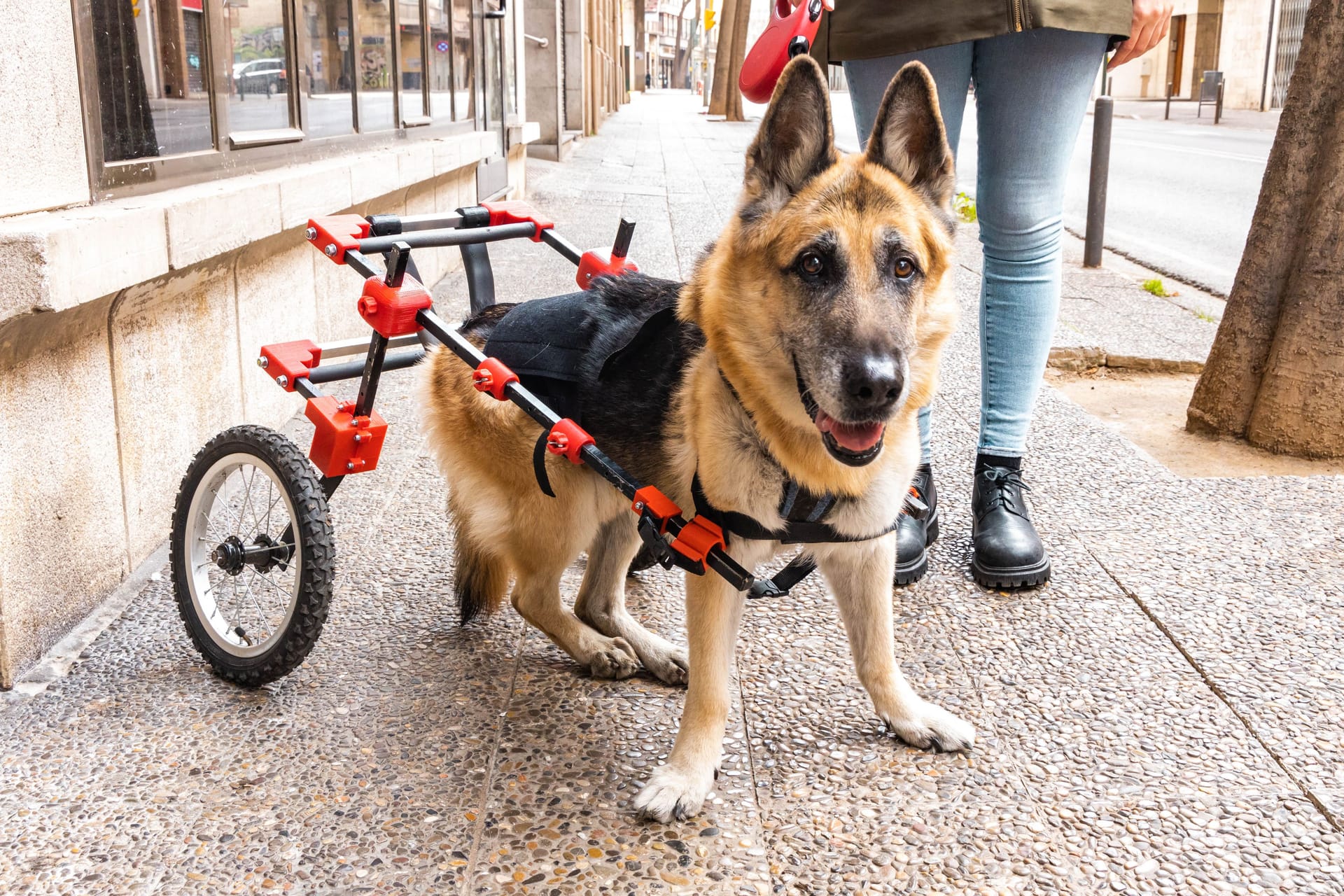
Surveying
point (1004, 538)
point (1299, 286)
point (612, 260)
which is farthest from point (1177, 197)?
point (612, 260)

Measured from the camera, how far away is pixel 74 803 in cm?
226

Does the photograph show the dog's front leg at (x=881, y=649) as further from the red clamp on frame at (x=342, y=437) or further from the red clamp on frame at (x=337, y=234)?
the red clamp on frame at (x=337, y=234)

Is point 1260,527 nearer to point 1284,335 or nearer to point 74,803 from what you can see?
point 1284,335

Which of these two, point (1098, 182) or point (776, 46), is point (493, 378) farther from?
point (1098, 182)

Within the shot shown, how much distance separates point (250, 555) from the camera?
2.74 meters

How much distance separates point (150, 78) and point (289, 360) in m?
1.42

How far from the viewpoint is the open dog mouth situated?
7.09 feet

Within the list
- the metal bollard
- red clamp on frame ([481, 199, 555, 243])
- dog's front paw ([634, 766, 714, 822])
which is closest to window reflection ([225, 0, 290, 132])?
red clamp on frame ([481, 199, 555, 243])

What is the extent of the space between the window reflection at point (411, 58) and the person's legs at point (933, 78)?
461cm

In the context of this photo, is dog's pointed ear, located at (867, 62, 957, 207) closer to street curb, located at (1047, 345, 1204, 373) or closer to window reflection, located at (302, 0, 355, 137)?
window reflection, located at (302, 0, 355, 137)

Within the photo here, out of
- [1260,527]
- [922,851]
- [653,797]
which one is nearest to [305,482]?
[653,797]

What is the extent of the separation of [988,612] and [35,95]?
2.93m

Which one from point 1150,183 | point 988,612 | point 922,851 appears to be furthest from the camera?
point 1150,183

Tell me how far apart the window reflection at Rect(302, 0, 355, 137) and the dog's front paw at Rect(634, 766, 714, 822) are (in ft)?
13.4
